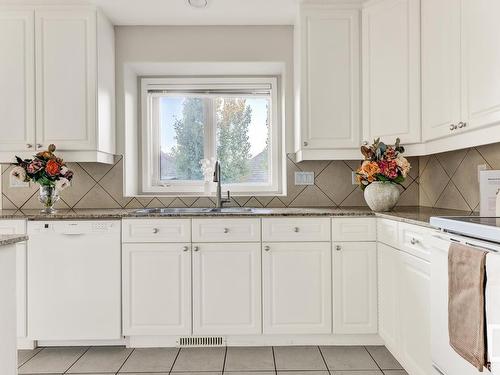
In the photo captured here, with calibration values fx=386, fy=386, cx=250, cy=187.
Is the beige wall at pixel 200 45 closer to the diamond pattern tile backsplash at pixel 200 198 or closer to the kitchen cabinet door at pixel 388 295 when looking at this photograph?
the diamond pattern tile backsplash at pixel 200 198

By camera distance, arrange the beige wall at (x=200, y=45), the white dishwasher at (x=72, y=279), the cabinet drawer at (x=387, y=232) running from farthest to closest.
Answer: the beige wall at (x=200, y=45) < the white dishwasher at (x=72, y=279) < the cabinet drawer at (x=387, y=232)

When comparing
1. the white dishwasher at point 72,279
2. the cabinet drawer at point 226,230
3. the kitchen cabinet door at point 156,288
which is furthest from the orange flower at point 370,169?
the white dishwasher at point 72,279

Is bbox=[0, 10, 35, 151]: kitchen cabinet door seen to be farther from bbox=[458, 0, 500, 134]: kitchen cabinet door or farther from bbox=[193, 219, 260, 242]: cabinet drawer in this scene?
bbox=[458, 0, 500, 134]: kitchen cabinet door

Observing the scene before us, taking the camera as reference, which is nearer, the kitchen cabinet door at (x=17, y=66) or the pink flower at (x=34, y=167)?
the pink flower at (x=34, y=167)

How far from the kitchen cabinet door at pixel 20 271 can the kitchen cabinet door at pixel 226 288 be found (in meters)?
1.07

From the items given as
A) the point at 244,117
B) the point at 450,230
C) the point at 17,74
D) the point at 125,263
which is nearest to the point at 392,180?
the point at 450,230

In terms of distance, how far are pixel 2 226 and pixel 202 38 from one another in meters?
1.94

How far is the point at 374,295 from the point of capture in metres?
2.48

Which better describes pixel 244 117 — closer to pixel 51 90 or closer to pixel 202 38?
pixel 202 38

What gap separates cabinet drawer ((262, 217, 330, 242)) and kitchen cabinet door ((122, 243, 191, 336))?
52cm

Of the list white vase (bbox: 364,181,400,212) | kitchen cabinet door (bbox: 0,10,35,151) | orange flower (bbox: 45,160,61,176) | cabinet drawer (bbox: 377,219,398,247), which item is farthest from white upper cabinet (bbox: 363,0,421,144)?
kitchen cabinet door (bbox: 0,10,35,151)

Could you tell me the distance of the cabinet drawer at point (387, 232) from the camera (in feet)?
7.25

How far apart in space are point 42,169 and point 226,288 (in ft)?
4.76

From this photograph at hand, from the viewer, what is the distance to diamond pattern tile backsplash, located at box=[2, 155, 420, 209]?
304 cm
